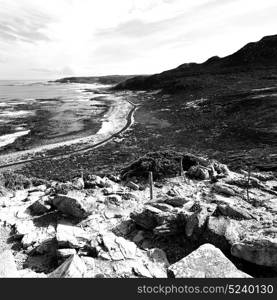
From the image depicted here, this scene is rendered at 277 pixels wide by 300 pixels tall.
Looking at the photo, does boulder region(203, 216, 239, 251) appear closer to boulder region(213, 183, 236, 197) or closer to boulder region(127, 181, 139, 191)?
boulder region(213, 183, 236, 197)

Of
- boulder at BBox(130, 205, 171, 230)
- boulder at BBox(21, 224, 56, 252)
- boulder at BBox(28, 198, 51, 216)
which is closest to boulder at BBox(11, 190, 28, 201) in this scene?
boulder at BBox(28, 198, 51, 216)

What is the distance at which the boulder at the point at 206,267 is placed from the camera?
26.3ft

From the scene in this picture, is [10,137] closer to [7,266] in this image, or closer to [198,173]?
[198,173]

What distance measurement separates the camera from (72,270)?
27.5ft

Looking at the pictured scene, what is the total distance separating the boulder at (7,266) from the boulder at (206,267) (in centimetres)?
445

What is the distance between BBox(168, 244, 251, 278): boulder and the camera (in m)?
8.02

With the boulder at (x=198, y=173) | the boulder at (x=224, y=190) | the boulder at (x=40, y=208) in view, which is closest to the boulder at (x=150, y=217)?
the boulder at (x=40, y=208)

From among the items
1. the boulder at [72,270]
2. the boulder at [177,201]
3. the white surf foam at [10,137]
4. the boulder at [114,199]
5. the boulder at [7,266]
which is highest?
the boulder at [72,270]

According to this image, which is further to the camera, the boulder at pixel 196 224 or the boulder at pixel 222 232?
the boulder at pixel 196 224

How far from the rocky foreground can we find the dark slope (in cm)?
8038

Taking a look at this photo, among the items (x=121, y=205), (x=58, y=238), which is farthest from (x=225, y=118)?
(x=58, y=238)

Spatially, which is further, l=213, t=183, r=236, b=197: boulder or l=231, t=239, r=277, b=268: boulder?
l=213, t=183, r=236, b=197: boulder

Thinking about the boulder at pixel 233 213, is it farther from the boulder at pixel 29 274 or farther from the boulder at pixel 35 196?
the boulder at pixel 35 196
